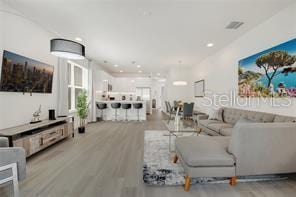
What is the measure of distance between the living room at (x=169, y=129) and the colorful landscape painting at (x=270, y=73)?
21 mm

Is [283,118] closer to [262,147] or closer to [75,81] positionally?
[262,147]

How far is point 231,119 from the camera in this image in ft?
14.7

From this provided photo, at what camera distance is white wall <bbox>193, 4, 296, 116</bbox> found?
309 centimetres

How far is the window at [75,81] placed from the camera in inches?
239

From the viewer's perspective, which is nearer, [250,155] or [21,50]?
[250,155]

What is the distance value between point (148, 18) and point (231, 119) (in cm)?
342

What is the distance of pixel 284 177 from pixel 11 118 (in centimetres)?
494

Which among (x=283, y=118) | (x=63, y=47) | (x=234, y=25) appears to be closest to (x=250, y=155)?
(x=283, y=118)

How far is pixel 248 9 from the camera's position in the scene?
3084 millimetres

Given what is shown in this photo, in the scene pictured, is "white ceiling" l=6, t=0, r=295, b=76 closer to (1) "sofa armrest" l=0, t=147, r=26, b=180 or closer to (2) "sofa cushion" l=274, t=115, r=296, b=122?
(2) "sofa cushion" l=274, t=115, r=296, b=122

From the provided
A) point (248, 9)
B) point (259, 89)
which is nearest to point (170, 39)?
point (248, 9)

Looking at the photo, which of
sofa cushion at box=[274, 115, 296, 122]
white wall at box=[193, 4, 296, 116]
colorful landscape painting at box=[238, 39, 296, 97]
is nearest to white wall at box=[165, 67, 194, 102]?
white wall at box=[193, 4, 296, 116]

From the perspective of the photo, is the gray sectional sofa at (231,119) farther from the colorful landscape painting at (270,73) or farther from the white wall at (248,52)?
the colorful landscape painting at (270,73)

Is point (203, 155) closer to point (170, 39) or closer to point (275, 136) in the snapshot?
point (275, 136)
